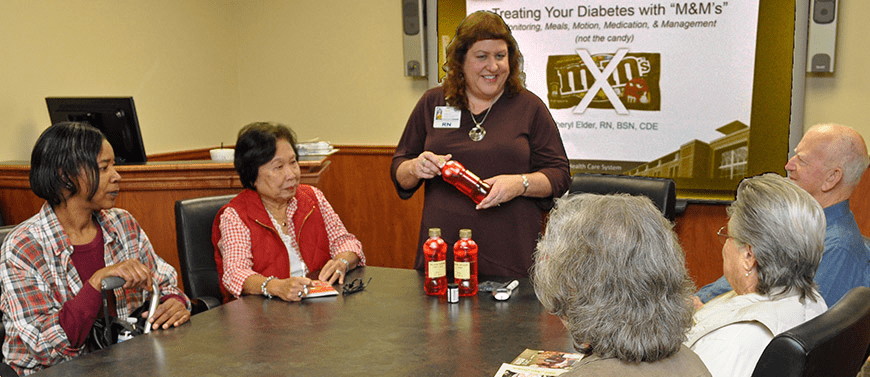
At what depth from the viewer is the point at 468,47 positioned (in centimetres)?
278

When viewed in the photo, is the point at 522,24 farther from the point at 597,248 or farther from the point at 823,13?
the point at 597,248

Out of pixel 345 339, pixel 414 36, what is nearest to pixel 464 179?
pixel 345 339

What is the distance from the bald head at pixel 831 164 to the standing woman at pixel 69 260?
207 cm

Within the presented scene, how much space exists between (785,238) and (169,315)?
5.27 ft

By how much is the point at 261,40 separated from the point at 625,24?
2768mm

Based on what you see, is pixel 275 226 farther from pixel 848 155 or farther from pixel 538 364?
pixel 848 155

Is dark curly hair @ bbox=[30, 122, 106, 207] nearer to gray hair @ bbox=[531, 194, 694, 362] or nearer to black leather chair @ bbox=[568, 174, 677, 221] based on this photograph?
gray hair @ bbox=[531, 194, 694, 362]

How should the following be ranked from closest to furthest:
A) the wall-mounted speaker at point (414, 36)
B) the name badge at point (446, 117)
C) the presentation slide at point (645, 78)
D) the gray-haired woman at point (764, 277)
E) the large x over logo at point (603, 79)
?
the gray-haired woman at point (764, 277) < the name badge at point (446, 117) < the presentation slide at point (645, 78) < the large x over logo at point (603, 79) < the wall-mounted speaker at point (414, 36)

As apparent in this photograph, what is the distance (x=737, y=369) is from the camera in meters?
1.50

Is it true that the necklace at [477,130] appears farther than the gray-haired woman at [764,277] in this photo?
Yes

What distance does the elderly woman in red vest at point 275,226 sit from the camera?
2.56m

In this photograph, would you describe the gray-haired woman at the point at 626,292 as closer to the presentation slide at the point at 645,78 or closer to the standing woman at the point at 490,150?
the standing woman at the point at 490,150

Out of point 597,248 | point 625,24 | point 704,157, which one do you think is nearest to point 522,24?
point 625,24

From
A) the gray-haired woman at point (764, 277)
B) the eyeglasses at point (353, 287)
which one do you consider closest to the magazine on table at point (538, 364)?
the gray-haired woman at point (764, 277)
